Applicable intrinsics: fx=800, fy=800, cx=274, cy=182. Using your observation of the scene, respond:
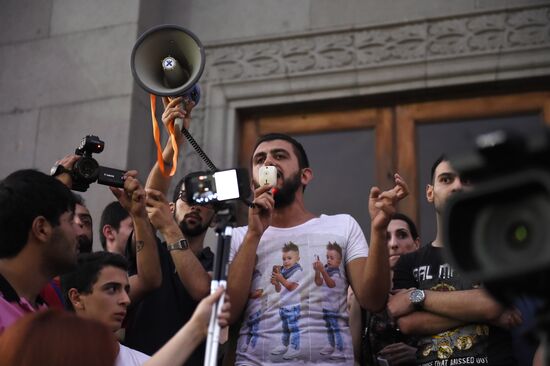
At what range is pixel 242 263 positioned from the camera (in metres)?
4.02

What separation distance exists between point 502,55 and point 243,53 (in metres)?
2.28

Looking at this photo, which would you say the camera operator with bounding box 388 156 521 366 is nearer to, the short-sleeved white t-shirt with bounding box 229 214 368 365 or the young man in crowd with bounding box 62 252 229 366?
the short-sleeved white t-shirt with bounding box 229 214 368 365

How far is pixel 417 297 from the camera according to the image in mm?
3994

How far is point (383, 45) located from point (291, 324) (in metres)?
3.64

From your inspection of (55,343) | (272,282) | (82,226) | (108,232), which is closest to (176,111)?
(272,282)

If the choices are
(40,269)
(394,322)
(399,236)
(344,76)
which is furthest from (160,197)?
(344,76)

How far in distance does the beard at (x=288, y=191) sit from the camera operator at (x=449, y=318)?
771 mm

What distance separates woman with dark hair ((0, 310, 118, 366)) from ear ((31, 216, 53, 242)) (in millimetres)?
1132

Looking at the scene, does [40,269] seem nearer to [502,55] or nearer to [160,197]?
[160,197]

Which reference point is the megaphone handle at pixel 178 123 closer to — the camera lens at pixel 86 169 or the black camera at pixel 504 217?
the camera lens at pixel 86 169

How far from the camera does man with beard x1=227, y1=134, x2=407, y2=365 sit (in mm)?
3850

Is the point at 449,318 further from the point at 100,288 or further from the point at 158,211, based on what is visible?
the point at 100,288

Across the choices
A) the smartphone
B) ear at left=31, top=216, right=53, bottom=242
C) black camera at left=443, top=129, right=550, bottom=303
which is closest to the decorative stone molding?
the smartphone

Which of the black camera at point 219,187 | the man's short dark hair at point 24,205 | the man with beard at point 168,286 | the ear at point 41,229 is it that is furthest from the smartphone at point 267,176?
the black camera at point 219,187
